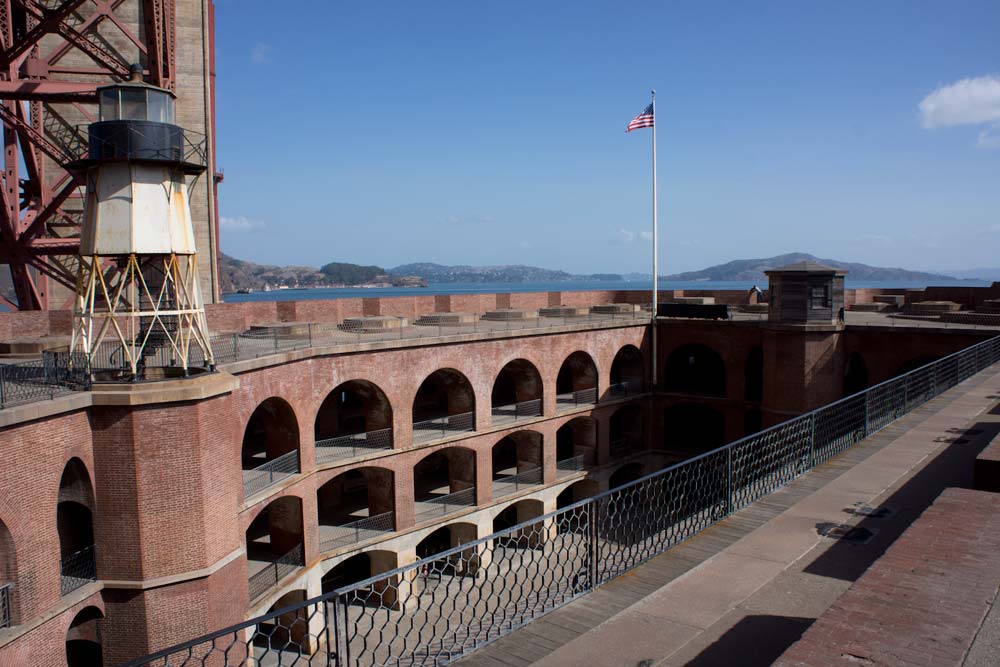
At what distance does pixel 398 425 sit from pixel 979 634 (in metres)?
21.4

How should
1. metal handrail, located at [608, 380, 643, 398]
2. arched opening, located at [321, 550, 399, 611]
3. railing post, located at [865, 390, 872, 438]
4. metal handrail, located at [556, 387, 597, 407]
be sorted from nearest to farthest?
railing post, located at [865, 390, 872, 438], arched opening, located at [321, 550, 399, 611], metal handrail, located at [556, 387, 597, 407], metal handrail, located at [608, 380, 643, 398]

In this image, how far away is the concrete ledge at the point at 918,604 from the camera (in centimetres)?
379

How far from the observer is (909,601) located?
437cm

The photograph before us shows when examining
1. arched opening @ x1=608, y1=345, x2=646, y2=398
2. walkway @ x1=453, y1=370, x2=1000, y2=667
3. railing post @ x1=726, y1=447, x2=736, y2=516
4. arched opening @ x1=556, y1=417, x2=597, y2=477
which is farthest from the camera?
arched opening @ x1=608, y1=345, x2=646, y2=398

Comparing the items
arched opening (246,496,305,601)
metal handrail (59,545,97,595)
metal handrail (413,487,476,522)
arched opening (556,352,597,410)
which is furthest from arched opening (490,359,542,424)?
metal handrail (59,545,97,595)

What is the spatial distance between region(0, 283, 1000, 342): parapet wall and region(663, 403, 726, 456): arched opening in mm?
9405

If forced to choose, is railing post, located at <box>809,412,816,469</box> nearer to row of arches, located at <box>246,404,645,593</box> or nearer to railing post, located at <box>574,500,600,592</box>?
railing post, located at <box>574,500,600,592</box>

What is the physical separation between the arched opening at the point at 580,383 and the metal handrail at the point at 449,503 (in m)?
6.59

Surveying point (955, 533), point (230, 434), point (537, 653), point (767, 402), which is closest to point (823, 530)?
point (955, 533)

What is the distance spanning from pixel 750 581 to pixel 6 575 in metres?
12.5

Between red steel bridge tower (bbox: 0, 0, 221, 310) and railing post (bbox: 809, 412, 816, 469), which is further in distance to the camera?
red steel bridge tower (bbox: 0, 0, 221, 310)

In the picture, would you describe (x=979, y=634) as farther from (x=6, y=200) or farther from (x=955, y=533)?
(x=6, y=200)

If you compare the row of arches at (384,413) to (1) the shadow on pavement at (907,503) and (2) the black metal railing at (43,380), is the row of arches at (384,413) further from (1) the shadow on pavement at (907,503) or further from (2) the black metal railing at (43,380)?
(1) the shadow on pavement at (907,503)

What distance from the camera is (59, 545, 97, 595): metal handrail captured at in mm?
14141
